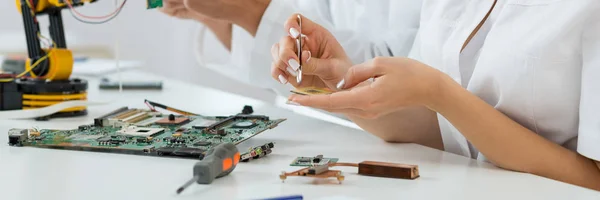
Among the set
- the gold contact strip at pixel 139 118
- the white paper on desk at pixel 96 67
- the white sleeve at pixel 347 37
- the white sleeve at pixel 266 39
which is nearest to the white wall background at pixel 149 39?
the white paper on desk at pixel 96 67

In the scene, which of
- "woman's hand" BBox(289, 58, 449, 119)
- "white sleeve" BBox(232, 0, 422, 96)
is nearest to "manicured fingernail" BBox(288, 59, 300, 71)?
"woman's hand" BBox(289, 58, 449, 119)

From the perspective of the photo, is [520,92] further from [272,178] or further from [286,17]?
[286,17]

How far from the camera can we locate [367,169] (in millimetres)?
819

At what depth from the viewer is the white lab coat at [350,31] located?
136 centimetres

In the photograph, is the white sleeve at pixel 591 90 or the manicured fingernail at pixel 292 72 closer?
the white sleeve at pixel 591 90

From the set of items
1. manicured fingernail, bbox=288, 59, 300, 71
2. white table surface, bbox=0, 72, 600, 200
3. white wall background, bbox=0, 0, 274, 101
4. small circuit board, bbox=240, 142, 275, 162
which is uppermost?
white wall background, bbox=0, 0, 274, 101

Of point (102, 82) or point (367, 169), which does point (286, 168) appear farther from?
point (102, 82)

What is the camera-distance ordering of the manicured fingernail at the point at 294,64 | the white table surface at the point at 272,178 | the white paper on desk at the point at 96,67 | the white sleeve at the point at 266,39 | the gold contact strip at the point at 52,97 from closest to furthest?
the white table surface at the point at 272,178 → the manicured fingernail at the point at 294,64 → the gold contact strip at the point at 52,97 → the white sleeve at the point at 266,39 → the white paper on desk at the point at 96,67

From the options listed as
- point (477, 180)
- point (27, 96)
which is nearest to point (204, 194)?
point (477, 180)

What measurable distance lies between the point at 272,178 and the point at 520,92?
1.12 ft

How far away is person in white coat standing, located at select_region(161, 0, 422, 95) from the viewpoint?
1.32m

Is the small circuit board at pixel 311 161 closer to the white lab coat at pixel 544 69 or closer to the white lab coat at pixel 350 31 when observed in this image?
the white lab coat at pixel 544 69

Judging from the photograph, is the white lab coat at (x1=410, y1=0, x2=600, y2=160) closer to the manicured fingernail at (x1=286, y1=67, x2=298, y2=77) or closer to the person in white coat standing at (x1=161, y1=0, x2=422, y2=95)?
the manicured fingernail at (x1=286, y1=67, x2=298, y2=77)

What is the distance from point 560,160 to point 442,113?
0.51ft
